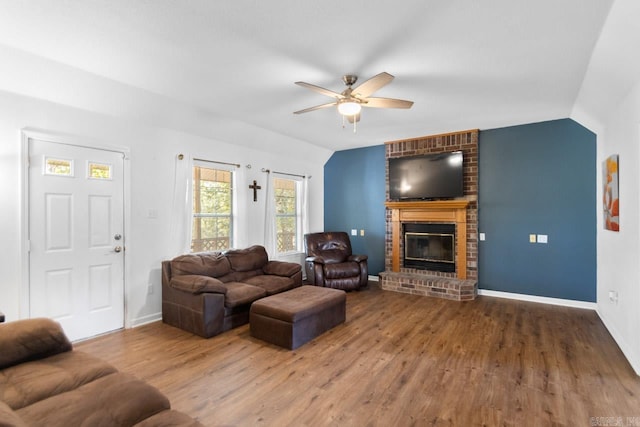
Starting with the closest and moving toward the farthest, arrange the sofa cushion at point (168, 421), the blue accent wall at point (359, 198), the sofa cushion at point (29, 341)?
the sofa cushion at point (168, 421)
the sofa cushion at point (29, 341)
the blue accent wall at point (359, 198)

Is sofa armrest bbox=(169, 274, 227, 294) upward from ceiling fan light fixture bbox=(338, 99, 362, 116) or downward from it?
downward

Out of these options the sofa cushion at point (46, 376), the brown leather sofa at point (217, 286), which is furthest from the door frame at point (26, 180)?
the sofa cushion at point (46, 376)

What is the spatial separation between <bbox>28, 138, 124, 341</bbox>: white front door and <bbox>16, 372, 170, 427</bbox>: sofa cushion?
2123 millimetres

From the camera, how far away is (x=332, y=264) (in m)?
5.32

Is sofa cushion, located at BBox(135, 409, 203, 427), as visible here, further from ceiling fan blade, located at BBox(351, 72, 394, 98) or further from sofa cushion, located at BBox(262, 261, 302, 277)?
sofa cushion, located at BBox(262, 261, 302, 277)

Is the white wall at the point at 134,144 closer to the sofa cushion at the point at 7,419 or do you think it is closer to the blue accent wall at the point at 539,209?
the sofa cushion at the point at 7,419


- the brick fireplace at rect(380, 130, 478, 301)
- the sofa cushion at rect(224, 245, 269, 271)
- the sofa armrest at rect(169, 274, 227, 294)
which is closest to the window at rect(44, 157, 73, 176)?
the sofa armrest at rect(169, 274, 227, 294)

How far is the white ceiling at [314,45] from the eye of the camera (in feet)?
6.68

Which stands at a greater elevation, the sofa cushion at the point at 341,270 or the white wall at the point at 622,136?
the white wall at the point at 622,136

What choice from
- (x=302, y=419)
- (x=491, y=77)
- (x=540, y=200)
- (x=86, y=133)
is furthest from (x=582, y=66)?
(x=86, y=133)

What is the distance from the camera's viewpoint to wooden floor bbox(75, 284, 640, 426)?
212cm

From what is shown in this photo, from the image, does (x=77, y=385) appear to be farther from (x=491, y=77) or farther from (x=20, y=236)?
(x=491, y=77)

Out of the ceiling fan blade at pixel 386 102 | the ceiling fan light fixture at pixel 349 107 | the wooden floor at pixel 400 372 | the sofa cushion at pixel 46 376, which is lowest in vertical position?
the wooden floor at pixel 400 372

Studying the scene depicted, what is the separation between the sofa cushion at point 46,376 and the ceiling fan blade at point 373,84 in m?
2.69
